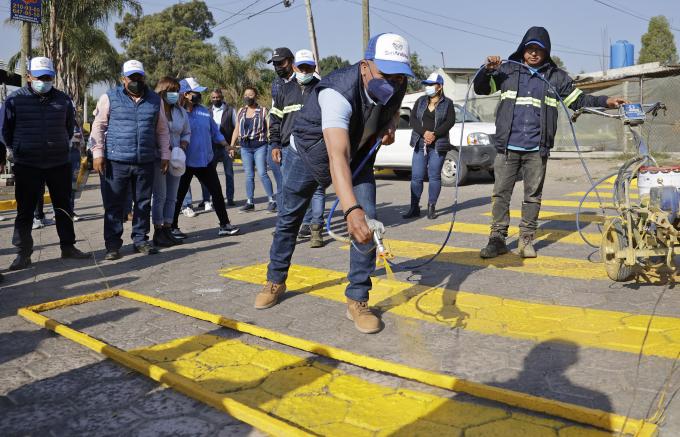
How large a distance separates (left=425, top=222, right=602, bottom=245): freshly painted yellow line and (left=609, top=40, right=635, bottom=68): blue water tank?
17396 mm

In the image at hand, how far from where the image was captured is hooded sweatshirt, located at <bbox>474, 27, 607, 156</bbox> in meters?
5.76

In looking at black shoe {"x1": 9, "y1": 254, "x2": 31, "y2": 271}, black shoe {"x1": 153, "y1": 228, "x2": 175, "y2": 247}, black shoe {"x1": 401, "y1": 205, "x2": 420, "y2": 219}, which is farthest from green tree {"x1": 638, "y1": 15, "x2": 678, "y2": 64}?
black shoe {"x1": 9, "y1": 254, "x2": 31, "y2": 271}

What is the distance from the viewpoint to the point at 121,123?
6.53 meters

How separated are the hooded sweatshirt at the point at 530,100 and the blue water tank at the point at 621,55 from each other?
61.9ft

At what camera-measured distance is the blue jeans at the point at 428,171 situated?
28.6 feet

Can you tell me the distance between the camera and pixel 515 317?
4141 mm

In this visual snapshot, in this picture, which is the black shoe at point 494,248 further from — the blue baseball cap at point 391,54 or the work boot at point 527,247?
the blue baseball cap at point 391,54

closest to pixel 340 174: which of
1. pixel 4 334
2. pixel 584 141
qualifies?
pixel 4 334

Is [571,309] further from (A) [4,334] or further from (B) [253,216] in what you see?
(B) [253,216]

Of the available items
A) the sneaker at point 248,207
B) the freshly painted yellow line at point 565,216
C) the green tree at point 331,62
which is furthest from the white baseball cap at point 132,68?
the green tree at point 331,62

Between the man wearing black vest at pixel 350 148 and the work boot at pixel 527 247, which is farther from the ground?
the man wearing black vest at pixel 350 148

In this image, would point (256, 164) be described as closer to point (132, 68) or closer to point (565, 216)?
point (132, 68)

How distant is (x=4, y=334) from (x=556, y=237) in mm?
5492

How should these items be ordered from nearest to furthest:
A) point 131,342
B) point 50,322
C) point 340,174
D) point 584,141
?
point 340,174
point 131,342
point 50,322
point 584,141
